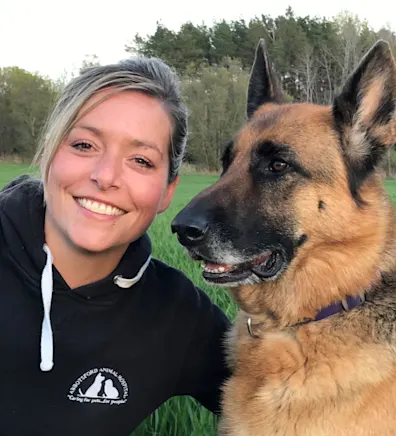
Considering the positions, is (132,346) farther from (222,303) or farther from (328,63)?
(328,63)

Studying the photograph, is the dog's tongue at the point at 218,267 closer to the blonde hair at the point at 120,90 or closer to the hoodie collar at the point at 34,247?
the hoodie collar at the point at 34,247

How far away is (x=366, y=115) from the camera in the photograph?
7.63ft

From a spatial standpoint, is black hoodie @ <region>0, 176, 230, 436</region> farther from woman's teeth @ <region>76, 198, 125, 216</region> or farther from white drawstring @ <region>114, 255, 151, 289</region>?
woman's teeth @ <region>76, 198, 125, 216</region>

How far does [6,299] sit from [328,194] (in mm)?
1419

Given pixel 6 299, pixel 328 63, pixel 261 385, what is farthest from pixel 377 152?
pixel 328 63

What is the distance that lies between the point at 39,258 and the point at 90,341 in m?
0.41

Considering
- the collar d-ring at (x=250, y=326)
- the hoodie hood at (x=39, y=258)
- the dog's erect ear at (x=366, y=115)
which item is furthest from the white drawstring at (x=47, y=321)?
the dog's erect ear at (x=366, y=115)

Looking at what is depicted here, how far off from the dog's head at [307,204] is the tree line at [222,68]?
86.2ft

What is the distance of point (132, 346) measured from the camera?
90.7 inches

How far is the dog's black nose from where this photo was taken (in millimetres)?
2199

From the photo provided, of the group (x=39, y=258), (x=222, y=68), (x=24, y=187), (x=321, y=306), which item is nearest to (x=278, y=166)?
(x=321, y=306)

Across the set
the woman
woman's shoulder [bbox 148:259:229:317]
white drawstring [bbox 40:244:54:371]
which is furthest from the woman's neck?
woman's shoulder [bbox 148:259:229:317]

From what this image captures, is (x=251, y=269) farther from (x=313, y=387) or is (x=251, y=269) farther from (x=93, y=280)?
(x=93, y=280)

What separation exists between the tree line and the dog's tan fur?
2629cm
